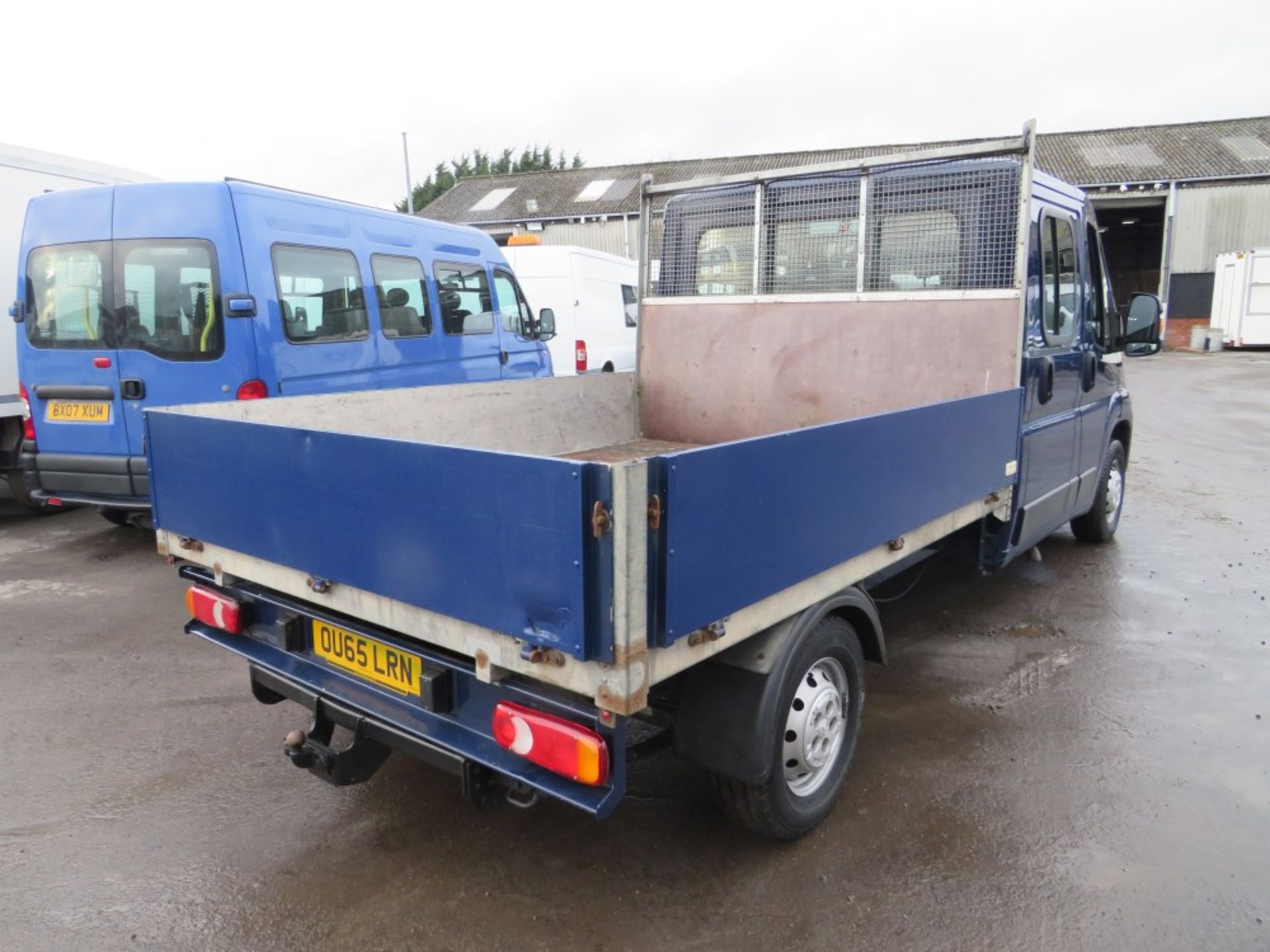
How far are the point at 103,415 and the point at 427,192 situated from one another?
50682mm

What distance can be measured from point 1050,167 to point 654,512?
31.8 metres

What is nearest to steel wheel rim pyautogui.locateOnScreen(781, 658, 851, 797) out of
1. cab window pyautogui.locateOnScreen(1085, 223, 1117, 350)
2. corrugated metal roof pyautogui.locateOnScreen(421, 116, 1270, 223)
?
cab window pyautogui.locateOnScreen(1085, 223, 1117, 350)

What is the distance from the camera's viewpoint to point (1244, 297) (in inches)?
1013

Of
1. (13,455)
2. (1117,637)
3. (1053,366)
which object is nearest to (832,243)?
(1053,366)

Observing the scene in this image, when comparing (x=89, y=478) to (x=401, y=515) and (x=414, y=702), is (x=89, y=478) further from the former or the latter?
(x=401, y=515)

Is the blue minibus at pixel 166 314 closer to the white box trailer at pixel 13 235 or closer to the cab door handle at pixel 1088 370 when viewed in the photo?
the white box trailer at pixel 13 235

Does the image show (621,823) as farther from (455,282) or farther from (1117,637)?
(455,282)

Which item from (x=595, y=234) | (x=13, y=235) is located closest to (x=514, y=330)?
(x=13, y=235)

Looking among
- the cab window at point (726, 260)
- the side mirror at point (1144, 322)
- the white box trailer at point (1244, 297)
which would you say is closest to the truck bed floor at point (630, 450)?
the cab window at point (726, 260)

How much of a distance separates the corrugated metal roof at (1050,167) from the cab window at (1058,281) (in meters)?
A: 22.7

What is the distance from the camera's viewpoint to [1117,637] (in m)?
4.88

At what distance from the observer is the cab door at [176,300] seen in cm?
566

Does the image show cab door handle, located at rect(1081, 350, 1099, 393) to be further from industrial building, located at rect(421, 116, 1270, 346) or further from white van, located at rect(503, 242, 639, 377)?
industrial building, located at rect(421, 116, 1270, 346)

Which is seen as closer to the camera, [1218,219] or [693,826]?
[693,826]
